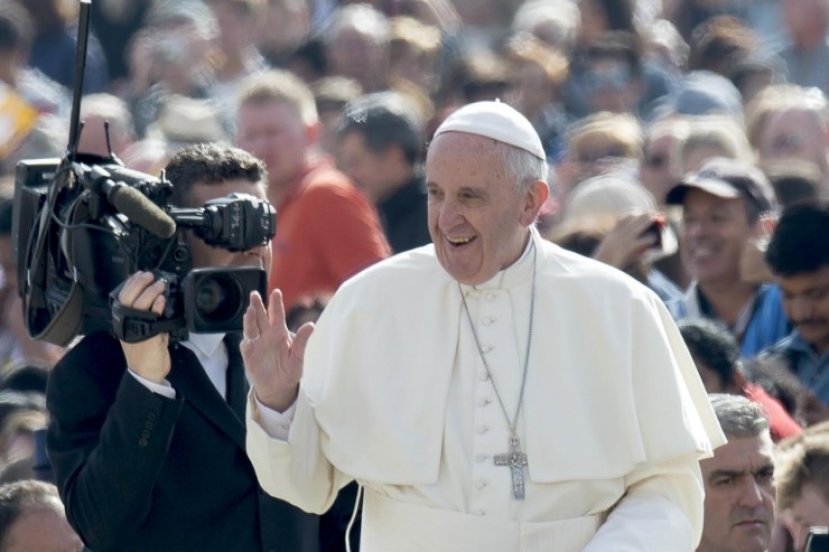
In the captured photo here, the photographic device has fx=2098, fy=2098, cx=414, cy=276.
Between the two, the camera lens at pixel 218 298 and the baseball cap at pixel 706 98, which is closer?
the camera lens at pixel 218 298

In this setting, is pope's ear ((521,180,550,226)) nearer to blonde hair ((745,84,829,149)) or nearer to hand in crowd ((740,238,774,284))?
hand in crowd ((740,238,774,284))

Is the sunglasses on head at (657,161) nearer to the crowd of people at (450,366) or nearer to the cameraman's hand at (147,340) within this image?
the crowd of people at (450,366)

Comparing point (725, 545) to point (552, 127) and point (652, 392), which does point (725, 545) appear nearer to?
point (652, 392)

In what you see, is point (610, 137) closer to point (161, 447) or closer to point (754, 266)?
point (754, 266)

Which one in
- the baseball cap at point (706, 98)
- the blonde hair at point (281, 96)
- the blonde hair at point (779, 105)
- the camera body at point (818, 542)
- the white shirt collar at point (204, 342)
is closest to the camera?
the camera body at point (818, 542)

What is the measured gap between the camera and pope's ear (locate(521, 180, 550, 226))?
4.91 m

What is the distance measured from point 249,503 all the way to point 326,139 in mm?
6092

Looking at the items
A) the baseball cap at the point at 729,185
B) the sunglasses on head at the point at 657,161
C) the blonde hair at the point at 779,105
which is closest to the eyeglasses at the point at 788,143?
the blonde hair at the point at 779,105

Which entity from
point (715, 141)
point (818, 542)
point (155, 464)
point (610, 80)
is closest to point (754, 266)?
point (715, 141)

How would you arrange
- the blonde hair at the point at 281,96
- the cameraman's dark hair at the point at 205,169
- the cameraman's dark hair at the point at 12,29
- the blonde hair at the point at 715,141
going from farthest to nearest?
the cameraman's dark hair at the point at 12,29 → the blonde hair at the point at 715,141 → the blonde hair at the point at 281,96 → the cameraman's dark hair at the point at 205,169

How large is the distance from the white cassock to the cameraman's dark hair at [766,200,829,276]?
2606 millimetres

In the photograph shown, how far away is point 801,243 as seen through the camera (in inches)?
299

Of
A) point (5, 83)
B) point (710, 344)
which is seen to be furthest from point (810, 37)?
point (710, 344)

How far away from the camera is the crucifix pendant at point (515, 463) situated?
4797 millimetres
